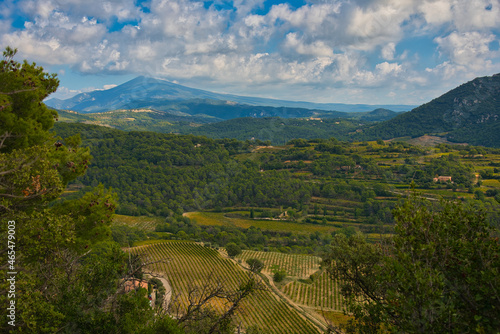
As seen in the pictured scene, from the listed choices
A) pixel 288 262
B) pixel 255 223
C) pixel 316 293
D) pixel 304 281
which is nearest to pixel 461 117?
pixel 255 223

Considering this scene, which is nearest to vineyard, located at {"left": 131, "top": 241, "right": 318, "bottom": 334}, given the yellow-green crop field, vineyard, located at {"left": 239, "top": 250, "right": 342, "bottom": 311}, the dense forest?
vineyard, located at {"left": 239, "top": 250, "right": 342, "bottom": 311}

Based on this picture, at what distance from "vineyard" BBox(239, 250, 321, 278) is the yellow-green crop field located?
13489 millimetres

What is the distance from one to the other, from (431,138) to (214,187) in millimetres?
128792

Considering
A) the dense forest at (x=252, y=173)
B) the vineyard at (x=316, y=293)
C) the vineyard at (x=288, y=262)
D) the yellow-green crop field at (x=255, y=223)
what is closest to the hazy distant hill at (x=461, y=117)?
the dense forest at (x=252, y=173)

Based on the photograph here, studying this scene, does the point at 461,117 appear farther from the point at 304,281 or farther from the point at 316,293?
the point at 316,293

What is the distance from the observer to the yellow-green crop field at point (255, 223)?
6747 cm

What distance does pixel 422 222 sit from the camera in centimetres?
579

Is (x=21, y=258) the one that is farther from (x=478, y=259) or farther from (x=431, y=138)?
(x=431, y=138)

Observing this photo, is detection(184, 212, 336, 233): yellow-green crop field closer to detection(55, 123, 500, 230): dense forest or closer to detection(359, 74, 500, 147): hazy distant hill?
detection(55, 123, 500, 230): dense forest

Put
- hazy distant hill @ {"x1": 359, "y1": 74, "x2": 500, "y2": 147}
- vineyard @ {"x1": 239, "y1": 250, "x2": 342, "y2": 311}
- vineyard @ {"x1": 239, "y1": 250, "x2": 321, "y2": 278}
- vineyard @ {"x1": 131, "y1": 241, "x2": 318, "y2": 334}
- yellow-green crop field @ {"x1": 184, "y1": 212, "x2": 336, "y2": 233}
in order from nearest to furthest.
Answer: vineyard @ {"x1": 131, "y1": 241, "x2": 318, "y2": 334} < vineyard @ {"x1": 239, "y1": 250, "x2": 342, "y2": 311} < vineyard @ {"x1": 239, "y1": 250, "x2": 321, "y2": 278} < yellow-green crop field @ {"x1": 184, "y1": 212, "x2": 336, "y2": 233} < hazy distant hill @ {"x1": 359, "y1": 74, "x2": 500, "y2": 147}

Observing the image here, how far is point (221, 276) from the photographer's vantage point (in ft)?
84.5

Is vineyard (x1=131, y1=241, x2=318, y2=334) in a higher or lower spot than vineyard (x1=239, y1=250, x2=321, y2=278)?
higher

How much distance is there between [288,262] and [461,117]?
17555cm

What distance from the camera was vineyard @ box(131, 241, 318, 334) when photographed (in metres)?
29.6
